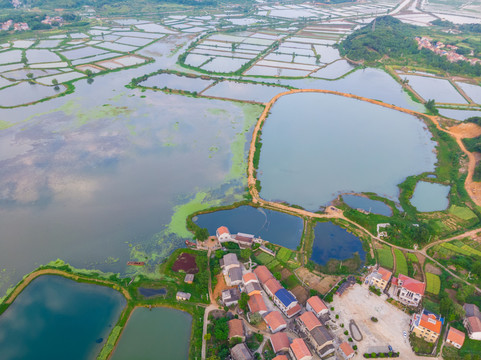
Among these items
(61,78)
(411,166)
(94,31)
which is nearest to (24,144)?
(61,78)

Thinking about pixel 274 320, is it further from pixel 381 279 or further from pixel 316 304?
pixel 381 279

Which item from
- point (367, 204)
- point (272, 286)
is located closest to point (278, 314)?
point (272, 286)

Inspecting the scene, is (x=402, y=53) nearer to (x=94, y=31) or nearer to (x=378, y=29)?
(x=378, y=29)

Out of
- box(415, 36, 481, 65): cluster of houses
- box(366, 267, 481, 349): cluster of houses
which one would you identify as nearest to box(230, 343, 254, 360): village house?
box(366, 267, 481, 349): cluster of houses

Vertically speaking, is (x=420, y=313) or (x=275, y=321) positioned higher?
(x=275, y=321)

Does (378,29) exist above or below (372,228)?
above

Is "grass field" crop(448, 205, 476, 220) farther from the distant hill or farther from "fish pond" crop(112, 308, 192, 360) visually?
the distant hill

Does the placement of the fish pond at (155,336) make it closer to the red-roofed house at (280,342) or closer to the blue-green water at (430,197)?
the red-roofed house at (280,342)

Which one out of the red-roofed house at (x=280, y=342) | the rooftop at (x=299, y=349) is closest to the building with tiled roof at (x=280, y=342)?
the red-roofed house at (x=280, y=342)
